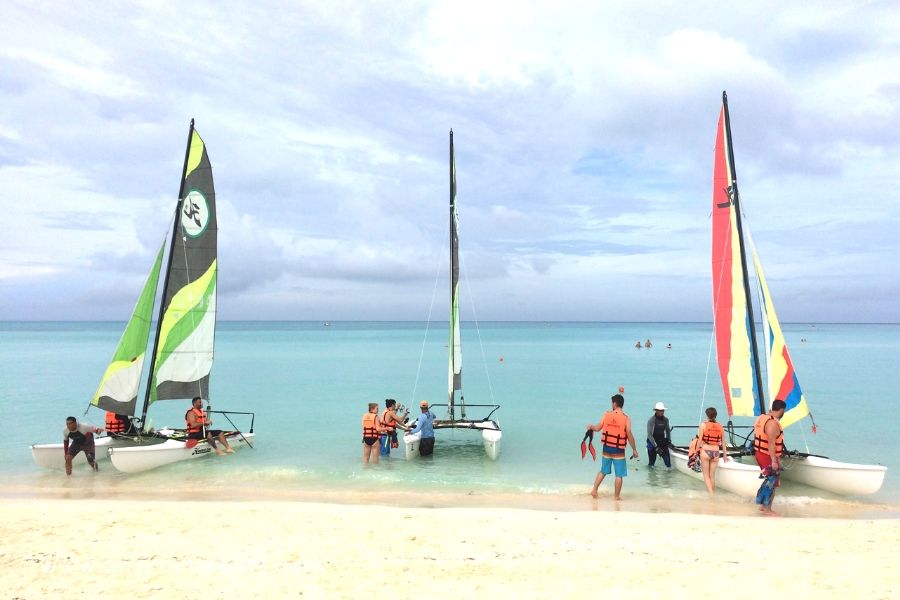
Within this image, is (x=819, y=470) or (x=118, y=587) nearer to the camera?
(x=118, y=587)

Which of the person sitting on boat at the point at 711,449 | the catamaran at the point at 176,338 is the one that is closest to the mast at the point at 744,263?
the person sitting on boat at the point at 711,449

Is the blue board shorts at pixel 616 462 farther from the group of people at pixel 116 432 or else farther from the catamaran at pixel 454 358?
the group of people at pixel 116 432

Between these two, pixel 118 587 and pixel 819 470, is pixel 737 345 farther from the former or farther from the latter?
pixel 118 587

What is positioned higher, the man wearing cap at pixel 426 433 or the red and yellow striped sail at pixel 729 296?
the red and yellow striped sail at pixel 729 296

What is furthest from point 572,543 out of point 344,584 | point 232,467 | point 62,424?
point 62,424

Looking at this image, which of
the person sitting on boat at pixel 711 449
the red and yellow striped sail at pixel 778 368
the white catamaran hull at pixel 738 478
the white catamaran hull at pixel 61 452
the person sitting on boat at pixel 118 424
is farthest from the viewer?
the person sitting on boat at pixel 118 424

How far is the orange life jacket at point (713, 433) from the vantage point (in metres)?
12.0

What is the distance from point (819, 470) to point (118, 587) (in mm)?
12288

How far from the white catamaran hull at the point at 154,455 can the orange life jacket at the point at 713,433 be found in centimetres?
1238

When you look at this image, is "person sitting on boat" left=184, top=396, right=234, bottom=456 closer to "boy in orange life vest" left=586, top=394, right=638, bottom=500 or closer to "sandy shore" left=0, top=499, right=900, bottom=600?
"sandy shore" left=0, top=499, right=900, bottom=600

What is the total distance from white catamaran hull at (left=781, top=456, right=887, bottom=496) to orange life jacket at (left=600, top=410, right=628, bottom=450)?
3897mm

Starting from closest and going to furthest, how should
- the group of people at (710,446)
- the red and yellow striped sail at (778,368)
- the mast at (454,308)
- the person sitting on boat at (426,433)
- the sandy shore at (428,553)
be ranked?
1. the sandy shore at (428,553)
2. the group of people at (710,446)
3. the red and yellow striped sail at (778,368)
4. the person sitting on boat at (426,433)
5. the mast at (454,308)

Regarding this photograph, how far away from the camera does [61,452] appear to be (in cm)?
1388

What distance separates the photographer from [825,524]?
366 inches
